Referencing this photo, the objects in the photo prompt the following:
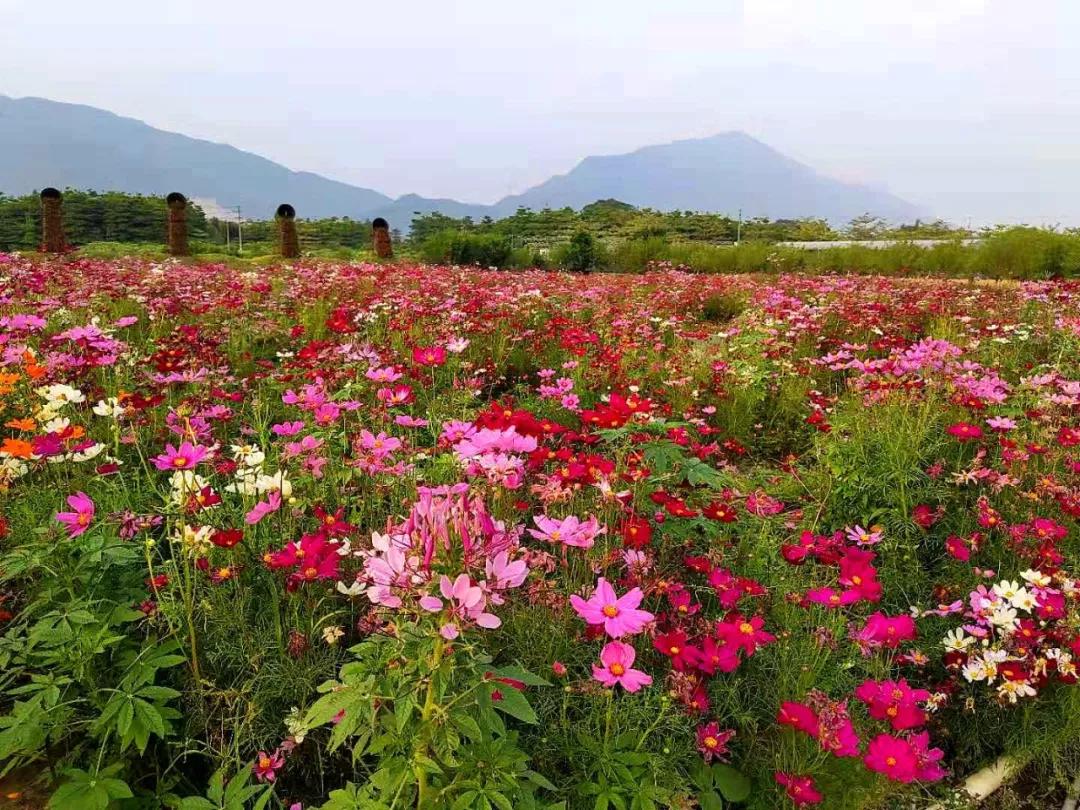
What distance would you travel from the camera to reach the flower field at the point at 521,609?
112 centimetres

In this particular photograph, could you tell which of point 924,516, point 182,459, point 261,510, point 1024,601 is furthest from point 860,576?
point 182,459

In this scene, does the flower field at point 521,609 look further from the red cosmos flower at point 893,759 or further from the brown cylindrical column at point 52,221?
the brown cylindrical column at point 52,221

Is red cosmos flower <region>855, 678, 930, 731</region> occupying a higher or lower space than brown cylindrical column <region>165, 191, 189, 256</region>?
lower

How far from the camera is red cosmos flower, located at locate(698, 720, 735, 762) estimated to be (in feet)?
4.76

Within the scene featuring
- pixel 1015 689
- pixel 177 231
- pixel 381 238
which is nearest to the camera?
pixel 1015 689

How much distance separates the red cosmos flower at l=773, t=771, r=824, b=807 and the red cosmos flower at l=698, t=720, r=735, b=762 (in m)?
0.13

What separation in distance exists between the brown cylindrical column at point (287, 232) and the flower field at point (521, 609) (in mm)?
11875

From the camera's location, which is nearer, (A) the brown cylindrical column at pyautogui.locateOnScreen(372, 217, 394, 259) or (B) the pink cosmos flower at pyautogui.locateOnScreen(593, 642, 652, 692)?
(B) the pink cosmos flower at pyautogui.locateOnScreen(593, 642, 652, 692)

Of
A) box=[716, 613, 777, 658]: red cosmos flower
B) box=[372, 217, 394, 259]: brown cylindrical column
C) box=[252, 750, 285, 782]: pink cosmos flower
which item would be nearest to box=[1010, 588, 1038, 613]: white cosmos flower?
box=[716, 613, 777, 658]: red cosmos flower

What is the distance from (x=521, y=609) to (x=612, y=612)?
55cm

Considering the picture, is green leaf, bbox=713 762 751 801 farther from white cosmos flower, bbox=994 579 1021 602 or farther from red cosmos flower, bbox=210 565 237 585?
red cosmos flower, bbox=210 565 237 585

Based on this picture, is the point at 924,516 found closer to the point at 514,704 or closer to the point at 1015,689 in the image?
the point at 1015,689

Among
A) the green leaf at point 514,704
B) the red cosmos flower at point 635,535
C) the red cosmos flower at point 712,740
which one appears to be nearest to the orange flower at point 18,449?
the green leaf at point 514,704

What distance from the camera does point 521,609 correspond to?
171 centimetres
